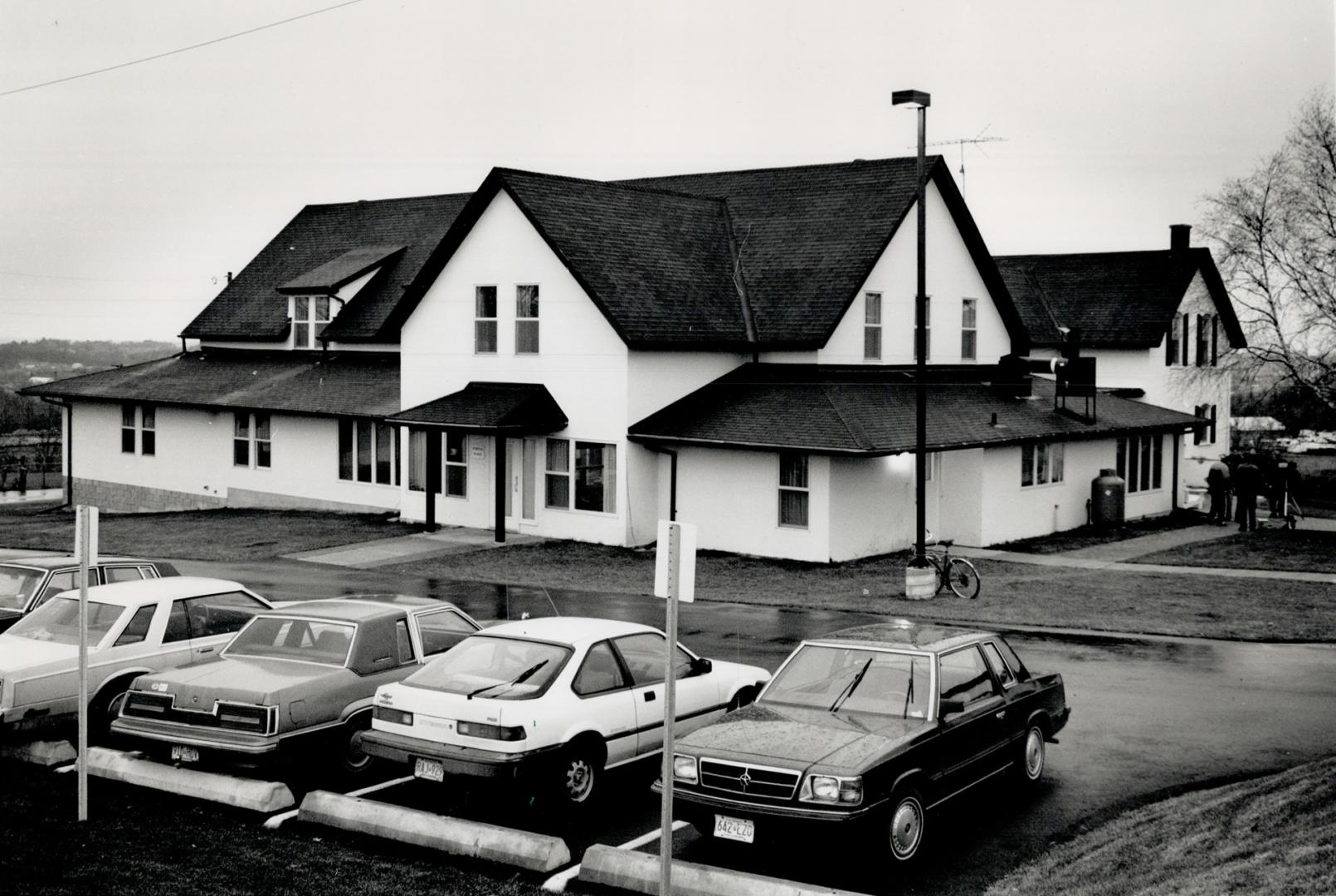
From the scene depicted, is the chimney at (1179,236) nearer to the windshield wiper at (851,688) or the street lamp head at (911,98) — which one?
the street lamp head at (911,98)

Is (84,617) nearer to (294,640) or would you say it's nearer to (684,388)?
(294,640)

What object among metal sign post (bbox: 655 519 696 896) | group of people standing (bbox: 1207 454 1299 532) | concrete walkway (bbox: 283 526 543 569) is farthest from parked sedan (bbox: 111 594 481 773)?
group of people standing (bbox: 1207 454 1299 532)

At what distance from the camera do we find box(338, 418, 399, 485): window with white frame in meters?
36.5

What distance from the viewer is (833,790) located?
32.3 feet

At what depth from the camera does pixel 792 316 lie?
31984 millimetres

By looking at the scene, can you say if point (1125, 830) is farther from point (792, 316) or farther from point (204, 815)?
point (792, 316)

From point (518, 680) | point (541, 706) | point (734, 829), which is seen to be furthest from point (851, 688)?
point (518, 680)

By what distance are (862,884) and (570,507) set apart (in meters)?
21.5

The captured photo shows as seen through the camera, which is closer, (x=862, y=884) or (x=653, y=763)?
(x=862, y=884)

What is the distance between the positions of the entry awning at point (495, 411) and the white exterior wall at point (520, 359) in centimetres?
27

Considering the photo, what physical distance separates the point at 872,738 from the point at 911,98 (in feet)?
46.4

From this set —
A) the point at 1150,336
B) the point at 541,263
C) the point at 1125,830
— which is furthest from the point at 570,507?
the point at 1150,336

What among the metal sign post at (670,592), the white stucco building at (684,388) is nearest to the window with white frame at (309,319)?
the white stucco building at (684,388)

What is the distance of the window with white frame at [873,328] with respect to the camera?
32875mm
